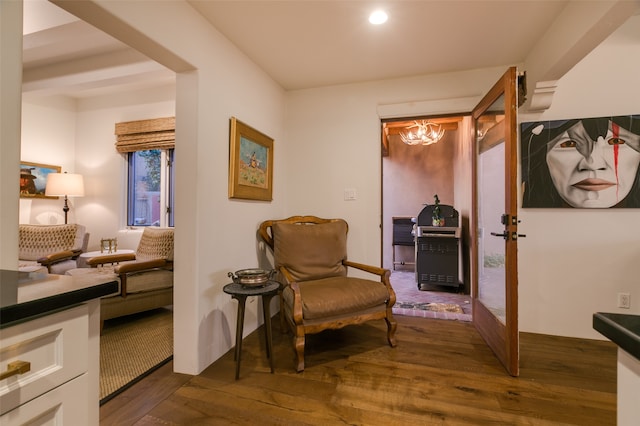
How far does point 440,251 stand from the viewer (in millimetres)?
3895

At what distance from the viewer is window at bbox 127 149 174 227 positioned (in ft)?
12.8

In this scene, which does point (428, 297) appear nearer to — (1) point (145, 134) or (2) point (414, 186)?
(2) point (414, 186)

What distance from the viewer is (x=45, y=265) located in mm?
2947

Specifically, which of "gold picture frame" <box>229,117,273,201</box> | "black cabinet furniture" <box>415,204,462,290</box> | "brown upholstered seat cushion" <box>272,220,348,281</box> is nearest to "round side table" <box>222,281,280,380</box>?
"brown upholstered seat cushion" <box>272,220,348,281</box>

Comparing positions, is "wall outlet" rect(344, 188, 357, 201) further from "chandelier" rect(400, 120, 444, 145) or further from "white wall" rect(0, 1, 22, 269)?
"white wall" rect(0, 1, 22, 269)

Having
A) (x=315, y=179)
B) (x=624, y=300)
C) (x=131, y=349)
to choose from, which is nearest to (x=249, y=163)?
(x=315, y=179)

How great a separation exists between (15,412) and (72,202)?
4776 millimetres

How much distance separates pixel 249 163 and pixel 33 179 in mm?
3603

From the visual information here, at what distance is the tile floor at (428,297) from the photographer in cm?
291

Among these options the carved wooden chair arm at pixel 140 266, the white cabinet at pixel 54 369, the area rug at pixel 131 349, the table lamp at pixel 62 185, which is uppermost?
the table lamp at pixel 62 185

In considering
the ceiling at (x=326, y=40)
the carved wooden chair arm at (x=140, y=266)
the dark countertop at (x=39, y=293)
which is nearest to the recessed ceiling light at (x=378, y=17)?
the ceiling at (x=326, y=40)

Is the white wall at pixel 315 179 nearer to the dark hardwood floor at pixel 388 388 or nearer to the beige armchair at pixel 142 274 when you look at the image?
the dark hardwood floor at pixel 388 388

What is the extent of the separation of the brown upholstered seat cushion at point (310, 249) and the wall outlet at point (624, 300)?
2239mm

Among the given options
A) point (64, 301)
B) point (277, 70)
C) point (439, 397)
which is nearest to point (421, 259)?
point (439, 397)
